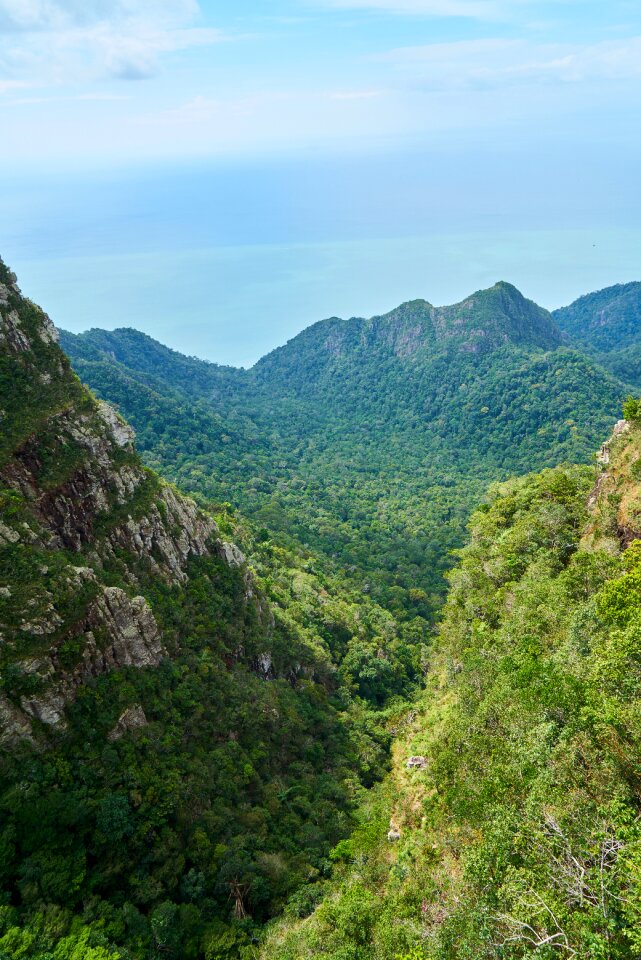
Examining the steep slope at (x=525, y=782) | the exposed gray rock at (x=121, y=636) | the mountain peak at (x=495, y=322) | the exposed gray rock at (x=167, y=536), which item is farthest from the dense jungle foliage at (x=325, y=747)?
the mountain peak at (x=495, y=322)

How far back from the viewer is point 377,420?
14825 cm

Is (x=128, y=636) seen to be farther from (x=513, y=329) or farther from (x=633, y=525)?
(x=513, y=329)

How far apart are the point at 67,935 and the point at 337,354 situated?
562 feet

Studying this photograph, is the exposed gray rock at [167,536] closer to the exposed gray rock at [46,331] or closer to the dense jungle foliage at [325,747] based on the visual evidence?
the dense jungle foliage at [325,747]

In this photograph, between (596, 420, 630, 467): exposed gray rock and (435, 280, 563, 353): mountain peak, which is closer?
(596, 420, 630, 467): exposed gray rock

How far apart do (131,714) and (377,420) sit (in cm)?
12339

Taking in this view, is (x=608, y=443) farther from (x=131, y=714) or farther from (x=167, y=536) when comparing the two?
(x=131, y=714)

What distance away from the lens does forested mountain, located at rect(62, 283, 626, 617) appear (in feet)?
282

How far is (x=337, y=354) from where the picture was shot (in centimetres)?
18200

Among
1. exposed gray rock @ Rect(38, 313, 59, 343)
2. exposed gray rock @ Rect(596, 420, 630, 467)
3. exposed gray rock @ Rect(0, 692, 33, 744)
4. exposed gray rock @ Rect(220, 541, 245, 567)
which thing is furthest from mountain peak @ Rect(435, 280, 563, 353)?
exposed gray rock @ Rect(0, 692, 33, 744)

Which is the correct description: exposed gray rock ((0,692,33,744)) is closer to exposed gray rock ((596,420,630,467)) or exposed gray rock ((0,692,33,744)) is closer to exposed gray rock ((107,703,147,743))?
exposed gray rock ((107,703,147,743))

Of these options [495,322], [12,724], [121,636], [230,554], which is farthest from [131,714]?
[495,322]

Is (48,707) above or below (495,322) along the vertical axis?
below

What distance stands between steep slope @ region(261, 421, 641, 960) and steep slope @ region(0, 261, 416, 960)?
411 cm
